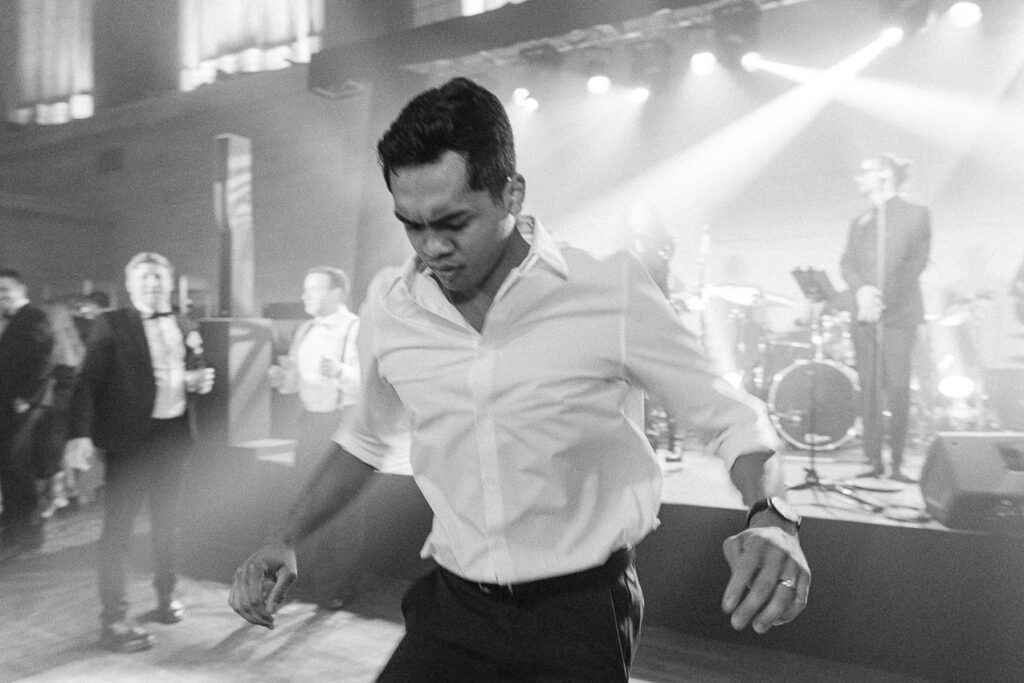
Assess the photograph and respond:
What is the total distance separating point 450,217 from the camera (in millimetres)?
1116

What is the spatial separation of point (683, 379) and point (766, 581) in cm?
33

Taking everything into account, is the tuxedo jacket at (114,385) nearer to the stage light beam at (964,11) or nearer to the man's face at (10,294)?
the man's face at (10,294)

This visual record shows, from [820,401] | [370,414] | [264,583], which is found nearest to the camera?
[264,583]

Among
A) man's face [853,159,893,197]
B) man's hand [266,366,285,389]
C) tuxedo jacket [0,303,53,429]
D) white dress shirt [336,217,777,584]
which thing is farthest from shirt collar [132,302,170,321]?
man's face [853,159,893,197]

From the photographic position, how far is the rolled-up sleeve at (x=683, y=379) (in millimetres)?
1036

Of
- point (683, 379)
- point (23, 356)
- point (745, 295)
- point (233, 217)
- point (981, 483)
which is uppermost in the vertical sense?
point (233, 217)

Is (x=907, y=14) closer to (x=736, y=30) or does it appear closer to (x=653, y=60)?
(x=736, y=30)

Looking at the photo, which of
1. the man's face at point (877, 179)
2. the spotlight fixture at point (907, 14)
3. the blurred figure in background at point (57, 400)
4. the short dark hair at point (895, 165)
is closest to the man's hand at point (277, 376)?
the blurred figure in background at point (57, 400)

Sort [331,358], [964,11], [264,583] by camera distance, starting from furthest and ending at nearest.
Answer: [964,11]
[331,358]
[264,583]

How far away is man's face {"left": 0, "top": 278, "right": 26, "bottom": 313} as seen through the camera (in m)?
4.52

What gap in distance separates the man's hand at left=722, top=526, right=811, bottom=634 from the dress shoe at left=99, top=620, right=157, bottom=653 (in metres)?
3.16

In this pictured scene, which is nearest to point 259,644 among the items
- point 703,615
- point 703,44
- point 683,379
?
point 703,615

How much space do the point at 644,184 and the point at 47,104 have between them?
8513 millimetres

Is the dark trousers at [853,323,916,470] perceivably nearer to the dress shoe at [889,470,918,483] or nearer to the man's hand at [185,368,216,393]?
the dress shoe at [889,470,918,483]
